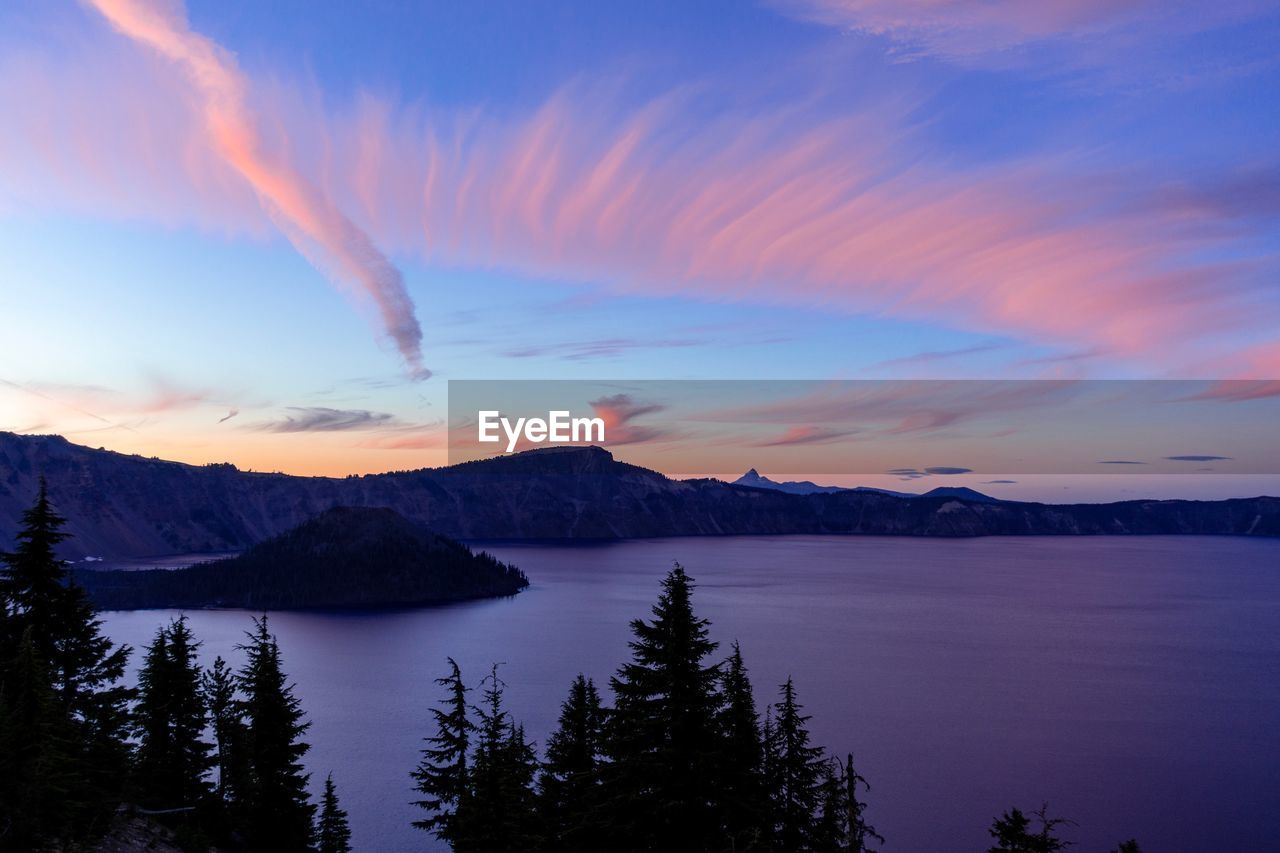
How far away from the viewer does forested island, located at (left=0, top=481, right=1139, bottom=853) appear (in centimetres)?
1995

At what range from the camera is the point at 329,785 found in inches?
1881

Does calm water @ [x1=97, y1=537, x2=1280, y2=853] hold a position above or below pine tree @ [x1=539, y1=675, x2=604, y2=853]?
below

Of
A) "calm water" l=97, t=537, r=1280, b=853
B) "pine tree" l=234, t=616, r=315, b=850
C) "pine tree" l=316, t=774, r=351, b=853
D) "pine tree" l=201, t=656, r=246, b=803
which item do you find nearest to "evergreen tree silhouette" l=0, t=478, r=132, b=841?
"pine tree" l=234, t=616, r=315, b=850

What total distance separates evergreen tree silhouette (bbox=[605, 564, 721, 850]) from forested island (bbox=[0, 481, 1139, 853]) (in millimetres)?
46

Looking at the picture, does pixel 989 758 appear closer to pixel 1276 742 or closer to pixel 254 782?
pixel 1276 742

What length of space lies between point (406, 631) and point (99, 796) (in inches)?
6982

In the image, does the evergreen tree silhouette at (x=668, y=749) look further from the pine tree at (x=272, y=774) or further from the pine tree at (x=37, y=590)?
the pine tree at (x=37, y=590)

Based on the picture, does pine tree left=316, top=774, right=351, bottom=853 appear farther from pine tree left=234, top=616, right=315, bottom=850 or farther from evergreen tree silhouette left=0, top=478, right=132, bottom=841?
evergreen tree silhouette left=0, top=478, right=132, bottom=841

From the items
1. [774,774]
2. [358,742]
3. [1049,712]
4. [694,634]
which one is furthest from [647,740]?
[1049,712]

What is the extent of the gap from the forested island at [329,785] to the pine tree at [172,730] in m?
0.09

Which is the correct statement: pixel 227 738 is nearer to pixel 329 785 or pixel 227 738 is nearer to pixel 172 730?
pixel 172 730

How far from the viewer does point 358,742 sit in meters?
96.4

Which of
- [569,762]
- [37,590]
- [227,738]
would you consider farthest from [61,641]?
[569,762]

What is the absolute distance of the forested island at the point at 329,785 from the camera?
65.5ft
